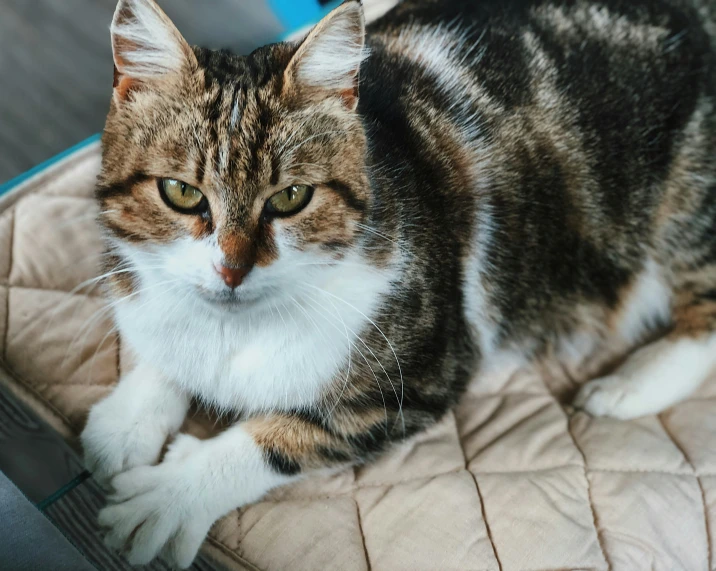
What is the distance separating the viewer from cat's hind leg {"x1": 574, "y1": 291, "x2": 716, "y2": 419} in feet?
3.43

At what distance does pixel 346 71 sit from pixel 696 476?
0.81 meters

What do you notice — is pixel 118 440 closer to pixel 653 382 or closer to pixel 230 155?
pixel 230 155

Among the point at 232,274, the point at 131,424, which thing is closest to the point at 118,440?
the point at 131,424

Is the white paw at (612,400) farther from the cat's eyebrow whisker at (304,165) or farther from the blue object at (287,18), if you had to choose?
the blue object at (287,18)

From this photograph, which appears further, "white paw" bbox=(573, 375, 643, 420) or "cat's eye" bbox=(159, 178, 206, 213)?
"white paw" bbox=(573, 375, 643, 420)

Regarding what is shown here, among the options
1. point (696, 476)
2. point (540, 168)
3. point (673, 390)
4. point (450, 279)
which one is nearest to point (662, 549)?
point (696, 476)

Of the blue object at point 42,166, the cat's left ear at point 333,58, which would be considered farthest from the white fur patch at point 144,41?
the blue object at point 42,166

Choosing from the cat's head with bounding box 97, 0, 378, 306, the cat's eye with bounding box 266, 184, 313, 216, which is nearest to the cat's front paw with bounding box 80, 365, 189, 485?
the cat's head with bounding box 97, 0, 378, 306

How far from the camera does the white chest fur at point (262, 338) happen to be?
30.8 inches

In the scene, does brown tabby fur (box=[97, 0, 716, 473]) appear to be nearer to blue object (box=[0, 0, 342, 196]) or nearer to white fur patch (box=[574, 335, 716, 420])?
white fur patch (box=[574, 335, 716, 420])

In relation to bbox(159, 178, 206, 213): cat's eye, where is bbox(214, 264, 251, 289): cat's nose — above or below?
below

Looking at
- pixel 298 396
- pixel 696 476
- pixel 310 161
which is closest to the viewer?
pixel 310 161

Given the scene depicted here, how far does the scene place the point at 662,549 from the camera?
2.90 ft

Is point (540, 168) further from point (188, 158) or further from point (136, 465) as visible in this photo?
point (136, 465)
